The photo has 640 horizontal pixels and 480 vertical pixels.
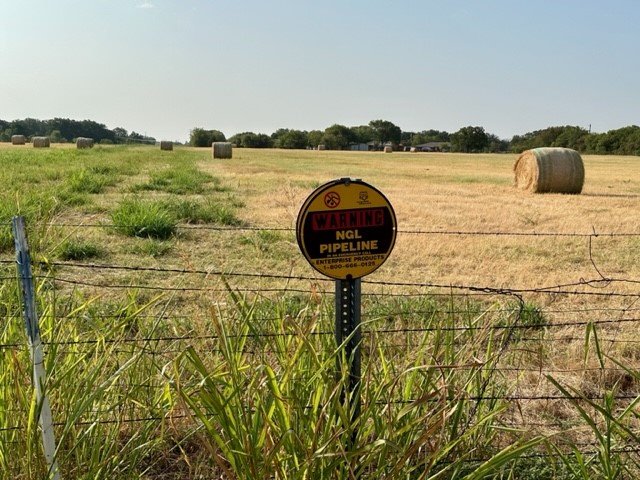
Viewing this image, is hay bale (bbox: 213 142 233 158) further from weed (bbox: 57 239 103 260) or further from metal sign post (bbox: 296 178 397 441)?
metal sign post (bbox: 296 178 397 441)

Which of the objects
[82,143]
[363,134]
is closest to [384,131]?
[363,134]

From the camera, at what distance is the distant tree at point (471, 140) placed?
99.2 metres

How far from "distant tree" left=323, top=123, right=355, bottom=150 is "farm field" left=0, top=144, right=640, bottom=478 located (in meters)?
97.2

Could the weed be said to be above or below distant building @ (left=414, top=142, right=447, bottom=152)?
below

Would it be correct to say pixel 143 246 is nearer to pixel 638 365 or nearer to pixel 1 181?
pixel 638 365

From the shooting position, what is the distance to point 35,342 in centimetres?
204

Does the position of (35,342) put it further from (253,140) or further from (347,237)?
(253,140)

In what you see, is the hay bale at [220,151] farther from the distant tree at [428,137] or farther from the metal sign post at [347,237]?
→ the distant tree at [428,137]

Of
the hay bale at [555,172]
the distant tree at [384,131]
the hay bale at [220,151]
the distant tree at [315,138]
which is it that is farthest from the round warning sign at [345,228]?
the distant tree at [384,131]

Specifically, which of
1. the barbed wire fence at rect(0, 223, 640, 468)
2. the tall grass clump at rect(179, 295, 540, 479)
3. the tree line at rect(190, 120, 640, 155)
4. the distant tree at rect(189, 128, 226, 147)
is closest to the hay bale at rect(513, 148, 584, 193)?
the barbed wire fence at rect(0, 223, 640, 468)

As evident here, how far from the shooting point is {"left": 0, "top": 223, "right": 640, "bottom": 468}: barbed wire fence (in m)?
2.51

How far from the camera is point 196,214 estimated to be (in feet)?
31.0

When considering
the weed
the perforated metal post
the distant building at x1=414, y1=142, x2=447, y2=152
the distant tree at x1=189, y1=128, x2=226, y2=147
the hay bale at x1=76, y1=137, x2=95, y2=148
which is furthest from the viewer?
the distant building at x1=414, y1=142, x2=447, y2=152

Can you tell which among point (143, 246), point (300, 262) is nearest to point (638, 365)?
point (300, 262)
